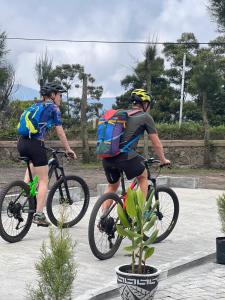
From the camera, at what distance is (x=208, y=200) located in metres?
11.0

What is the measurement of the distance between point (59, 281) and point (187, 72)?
32353 mm

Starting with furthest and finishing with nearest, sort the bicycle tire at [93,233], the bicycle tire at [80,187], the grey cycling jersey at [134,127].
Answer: the bicycle tire at [80,187]
the grey cycling jersey at [134,127]
the bicycle tire at [93,233]

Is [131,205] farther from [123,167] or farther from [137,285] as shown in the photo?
[123,167]

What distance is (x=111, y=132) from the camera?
5949 mm

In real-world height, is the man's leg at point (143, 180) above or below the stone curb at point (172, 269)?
above

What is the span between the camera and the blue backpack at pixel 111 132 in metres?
5.95

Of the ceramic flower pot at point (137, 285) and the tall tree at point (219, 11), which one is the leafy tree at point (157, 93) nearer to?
the tall tree at point (219, 11)

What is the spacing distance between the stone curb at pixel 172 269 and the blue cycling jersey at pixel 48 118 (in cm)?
224

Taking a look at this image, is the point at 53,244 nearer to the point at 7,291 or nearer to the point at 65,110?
the point at 7,291

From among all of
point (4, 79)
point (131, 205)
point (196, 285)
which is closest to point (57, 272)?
point (131, 205)

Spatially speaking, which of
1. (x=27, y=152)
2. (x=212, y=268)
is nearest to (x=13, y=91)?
(x=27, y=152)

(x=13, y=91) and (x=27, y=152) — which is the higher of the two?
(x=13, y=91)

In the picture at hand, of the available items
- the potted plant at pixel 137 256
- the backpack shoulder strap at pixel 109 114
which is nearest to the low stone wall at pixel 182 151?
the backpack shoulder strap at pixel 109 114

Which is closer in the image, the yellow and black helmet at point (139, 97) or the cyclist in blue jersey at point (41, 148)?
the yellow and black helmet at point (139, 97)
